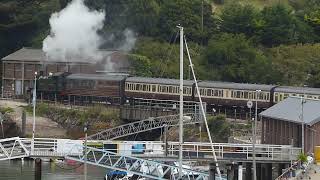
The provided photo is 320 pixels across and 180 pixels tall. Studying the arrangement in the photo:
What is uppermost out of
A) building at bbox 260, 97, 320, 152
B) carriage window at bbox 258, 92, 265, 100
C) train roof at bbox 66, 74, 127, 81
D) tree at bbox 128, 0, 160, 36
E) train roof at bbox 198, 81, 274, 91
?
tree at bbox 128, 0, 160, 36

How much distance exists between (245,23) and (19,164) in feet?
133

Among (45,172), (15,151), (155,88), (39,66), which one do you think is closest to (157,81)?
(155,88)

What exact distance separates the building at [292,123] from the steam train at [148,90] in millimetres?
17897

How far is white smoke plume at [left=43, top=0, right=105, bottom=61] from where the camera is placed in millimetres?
104875

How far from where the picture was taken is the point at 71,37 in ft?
343

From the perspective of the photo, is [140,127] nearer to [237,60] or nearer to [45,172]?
[45,172]

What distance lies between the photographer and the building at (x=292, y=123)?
192ft

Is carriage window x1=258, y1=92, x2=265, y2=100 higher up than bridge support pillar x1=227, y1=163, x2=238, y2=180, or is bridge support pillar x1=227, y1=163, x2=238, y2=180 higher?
carriage window x1=258, y1=92, x2=265, y2=100

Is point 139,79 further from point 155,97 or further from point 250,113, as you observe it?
point 250,113

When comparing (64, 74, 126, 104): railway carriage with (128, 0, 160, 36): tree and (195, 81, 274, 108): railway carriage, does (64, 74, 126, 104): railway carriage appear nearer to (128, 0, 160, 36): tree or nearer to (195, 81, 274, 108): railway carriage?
(195, 81, 274, 108): railway carriage

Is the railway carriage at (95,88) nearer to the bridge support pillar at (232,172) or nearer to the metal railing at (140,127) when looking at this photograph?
the metal railing at (140,127)

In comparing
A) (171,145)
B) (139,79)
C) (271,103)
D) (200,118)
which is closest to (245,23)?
(139,79)

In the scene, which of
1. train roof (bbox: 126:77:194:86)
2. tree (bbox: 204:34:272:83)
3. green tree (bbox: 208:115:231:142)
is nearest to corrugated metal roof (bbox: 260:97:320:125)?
green tree (bbox: 208:115:231:142)

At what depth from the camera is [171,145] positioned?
2213 inches
